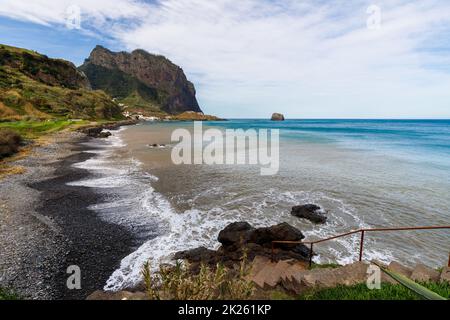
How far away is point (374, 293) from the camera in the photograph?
576 centimetres

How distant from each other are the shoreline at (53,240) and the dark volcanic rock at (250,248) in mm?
3361

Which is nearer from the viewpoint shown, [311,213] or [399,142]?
[311,213]

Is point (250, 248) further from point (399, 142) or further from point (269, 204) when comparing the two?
point (399, 142)

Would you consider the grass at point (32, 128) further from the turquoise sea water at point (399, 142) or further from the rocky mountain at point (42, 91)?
the turquoise sea water at point (399, 142)

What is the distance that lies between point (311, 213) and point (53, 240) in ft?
45.2

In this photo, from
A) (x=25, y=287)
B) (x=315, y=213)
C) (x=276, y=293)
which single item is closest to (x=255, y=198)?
(x=315, y=213)

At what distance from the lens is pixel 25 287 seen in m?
8.95

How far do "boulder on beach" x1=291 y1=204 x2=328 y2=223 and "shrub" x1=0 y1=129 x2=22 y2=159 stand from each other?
108 ft

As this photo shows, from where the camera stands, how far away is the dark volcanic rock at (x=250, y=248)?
10.5m

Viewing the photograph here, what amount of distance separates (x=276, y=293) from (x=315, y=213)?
10133 mm

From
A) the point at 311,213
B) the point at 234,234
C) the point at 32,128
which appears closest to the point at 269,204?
the point at 311,213

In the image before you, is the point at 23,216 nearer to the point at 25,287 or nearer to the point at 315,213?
the point at 25,287

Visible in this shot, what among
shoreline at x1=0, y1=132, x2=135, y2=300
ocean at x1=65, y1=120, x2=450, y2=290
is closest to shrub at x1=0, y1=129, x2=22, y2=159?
ocean at x1=65, y1=120, x2=450, y2=290

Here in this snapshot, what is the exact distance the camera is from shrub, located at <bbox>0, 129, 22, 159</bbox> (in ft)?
99.9
